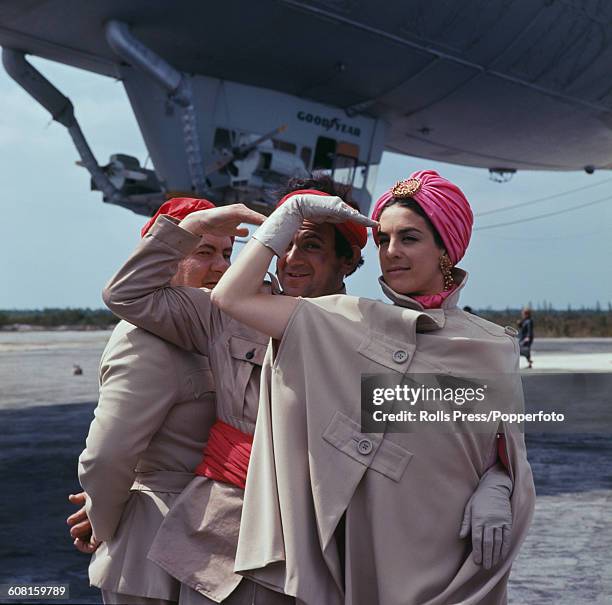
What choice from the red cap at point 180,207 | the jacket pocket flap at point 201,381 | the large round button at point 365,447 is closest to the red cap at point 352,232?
the red cap at point 180,207

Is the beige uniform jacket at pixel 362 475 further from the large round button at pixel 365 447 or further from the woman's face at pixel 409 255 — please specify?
the woman's face at pixel 409 255

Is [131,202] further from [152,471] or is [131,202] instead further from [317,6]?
[152,471]

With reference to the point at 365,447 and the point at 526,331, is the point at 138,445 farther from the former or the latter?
the point at 526,331

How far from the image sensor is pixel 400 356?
2.17m

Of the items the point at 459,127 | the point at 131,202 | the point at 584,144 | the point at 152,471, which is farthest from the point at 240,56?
the point at 152,471

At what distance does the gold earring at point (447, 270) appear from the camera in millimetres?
2350

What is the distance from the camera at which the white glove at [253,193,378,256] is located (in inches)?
87.1

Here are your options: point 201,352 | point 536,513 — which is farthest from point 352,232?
point 536,513

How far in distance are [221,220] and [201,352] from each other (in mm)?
389

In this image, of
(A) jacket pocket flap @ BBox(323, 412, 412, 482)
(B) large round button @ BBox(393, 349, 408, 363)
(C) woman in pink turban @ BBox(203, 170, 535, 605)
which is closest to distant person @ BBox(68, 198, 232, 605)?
(C) woman in pink turban @ BBox(203, 170, 535, 605)

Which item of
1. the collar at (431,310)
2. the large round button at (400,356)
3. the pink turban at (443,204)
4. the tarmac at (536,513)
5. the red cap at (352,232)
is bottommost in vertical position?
the tarmac at (536,513)

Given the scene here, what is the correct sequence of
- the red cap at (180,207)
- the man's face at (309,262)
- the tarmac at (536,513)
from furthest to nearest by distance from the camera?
1. the tarmac at (536,513)
2. the red cap at (180,207)
3. the man's face at (309,262)

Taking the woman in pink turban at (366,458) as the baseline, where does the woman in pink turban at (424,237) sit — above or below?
above

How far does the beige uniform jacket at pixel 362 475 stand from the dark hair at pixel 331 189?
36 cm
